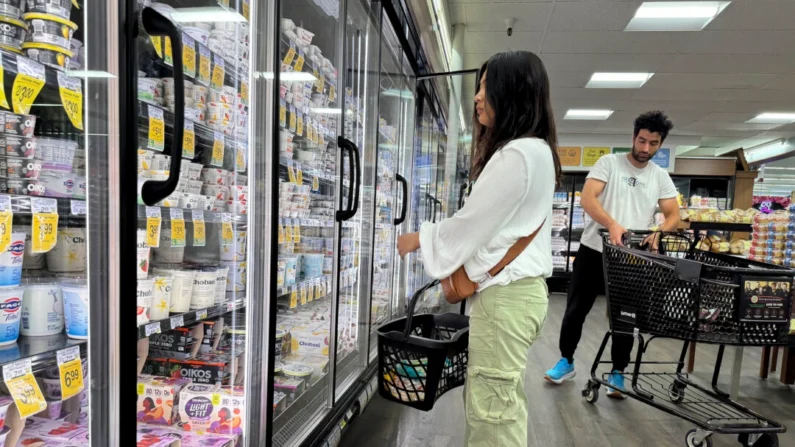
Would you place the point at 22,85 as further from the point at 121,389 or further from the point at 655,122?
the point at 655,122

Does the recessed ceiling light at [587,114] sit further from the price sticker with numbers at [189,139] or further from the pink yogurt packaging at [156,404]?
the pink yogurt packaging at [156,404]

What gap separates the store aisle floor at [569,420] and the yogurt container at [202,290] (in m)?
1.13

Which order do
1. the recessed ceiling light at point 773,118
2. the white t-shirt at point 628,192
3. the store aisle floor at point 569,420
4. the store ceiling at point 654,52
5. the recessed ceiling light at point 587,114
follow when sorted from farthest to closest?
the recessed ceiling light at point 587,114
the recessed ceiling light at point 773,118
the store ceiling at point 654,52
the white t-shirt at point 628,192
the store aisle floor at point 569,420

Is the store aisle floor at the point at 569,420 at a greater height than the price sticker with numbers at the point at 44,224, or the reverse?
the price sticker with numbers at the point at 44,224

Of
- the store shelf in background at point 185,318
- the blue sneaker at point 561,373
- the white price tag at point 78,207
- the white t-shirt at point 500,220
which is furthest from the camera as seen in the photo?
the blue sneaker at point 561,373

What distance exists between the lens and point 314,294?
2.03 metres

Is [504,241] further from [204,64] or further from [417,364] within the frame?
[204,64]

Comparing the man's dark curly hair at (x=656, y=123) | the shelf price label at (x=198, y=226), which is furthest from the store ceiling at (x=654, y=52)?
the shelf price label at (x=198, y=226)

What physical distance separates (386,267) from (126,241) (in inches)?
104

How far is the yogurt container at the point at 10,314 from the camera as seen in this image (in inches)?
32.4

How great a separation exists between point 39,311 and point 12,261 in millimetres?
123

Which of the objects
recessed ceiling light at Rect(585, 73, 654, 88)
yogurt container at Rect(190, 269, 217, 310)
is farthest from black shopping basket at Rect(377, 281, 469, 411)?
recessed ceiling light at Rect(585, 73, 654, 88)

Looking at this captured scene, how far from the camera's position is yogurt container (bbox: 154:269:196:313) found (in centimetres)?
127

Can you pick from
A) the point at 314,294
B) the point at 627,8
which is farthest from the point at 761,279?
the point at 627,8
